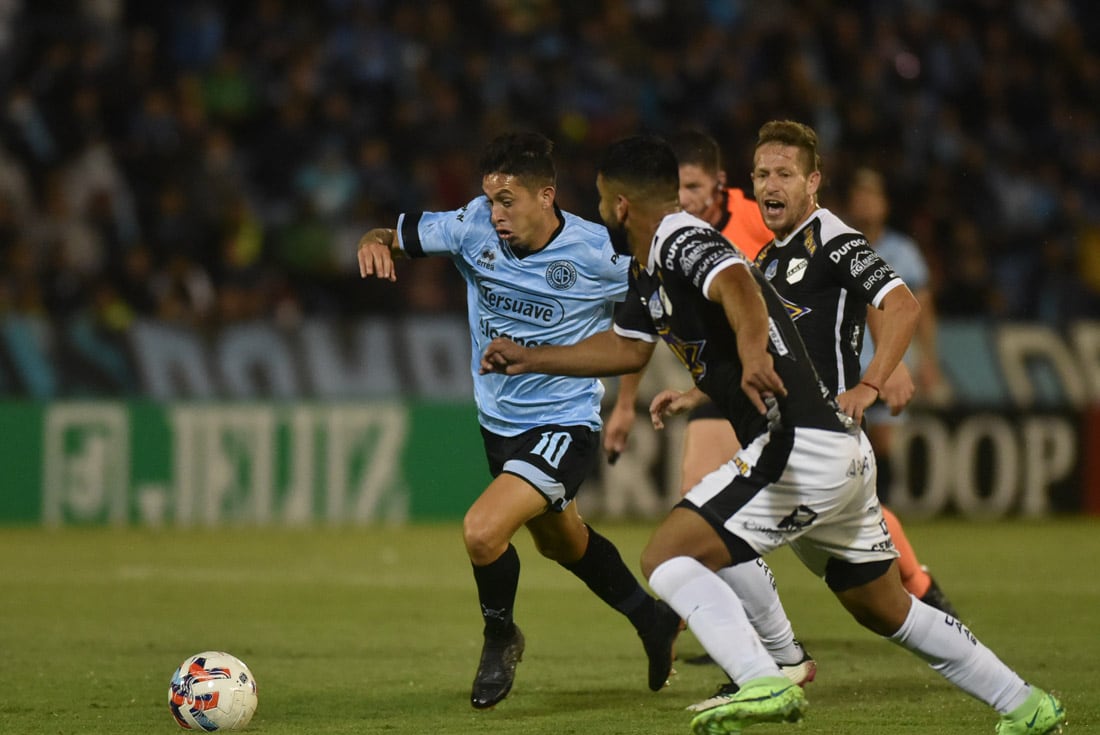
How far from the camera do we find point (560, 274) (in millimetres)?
6789

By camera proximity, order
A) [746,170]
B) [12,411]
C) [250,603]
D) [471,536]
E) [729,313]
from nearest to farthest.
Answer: [729,313] < [471,536] < [250,603] < [12,411] < [746,170]

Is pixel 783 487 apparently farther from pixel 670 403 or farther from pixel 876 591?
pixel 670 403

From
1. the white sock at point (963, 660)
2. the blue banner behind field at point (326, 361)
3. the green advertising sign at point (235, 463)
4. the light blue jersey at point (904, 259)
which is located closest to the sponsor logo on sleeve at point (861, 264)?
the white sock at point (963, 660)

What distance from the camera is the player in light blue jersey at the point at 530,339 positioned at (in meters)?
6.58

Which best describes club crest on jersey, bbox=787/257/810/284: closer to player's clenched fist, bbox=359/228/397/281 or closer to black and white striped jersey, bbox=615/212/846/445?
black and white striped jersey, bbox=615/212/846/445

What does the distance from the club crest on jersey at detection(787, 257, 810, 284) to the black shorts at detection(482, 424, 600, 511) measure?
4.07 feet

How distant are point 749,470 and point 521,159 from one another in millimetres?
1888

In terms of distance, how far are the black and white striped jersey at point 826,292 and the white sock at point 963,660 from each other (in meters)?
0.94

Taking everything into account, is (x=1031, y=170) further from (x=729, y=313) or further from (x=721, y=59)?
(x=729, y=313)

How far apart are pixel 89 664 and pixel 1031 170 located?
1304cm

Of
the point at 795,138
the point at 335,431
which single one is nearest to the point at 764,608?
the point at 795,138

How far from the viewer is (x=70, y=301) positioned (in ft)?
48.2

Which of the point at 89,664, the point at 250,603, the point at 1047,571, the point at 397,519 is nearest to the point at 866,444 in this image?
the point at 89,664

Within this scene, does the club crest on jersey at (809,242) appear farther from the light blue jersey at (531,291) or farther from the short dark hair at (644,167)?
the light blue jersey at (531,291)
